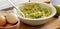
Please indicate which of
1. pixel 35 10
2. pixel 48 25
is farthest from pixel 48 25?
pixel 35 10

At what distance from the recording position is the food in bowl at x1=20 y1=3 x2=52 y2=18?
2.72 feet

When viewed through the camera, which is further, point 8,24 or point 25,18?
point 25,18

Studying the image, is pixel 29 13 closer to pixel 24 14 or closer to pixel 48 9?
pixel 24 14

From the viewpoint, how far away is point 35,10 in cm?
89

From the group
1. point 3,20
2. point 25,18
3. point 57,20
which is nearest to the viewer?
point 3,20

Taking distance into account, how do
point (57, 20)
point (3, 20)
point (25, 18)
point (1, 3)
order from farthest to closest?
point (1, 3) < point (57, 20) < point (25, 18) < point (3, 20)

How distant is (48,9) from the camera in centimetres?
91

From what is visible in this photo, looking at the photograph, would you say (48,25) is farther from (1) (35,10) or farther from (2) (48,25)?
(1) (35,10)

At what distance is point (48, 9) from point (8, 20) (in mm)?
342

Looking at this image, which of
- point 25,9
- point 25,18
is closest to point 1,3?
point 25,9

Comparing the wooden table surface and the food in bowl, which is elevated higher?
the food in bowl

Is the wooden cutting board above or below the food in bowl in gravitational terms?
below

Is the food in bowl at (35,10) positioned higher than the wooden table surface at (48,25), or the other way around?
the food in bowl at (35,10)

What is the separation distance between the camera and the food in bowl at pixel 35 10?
83 cm
